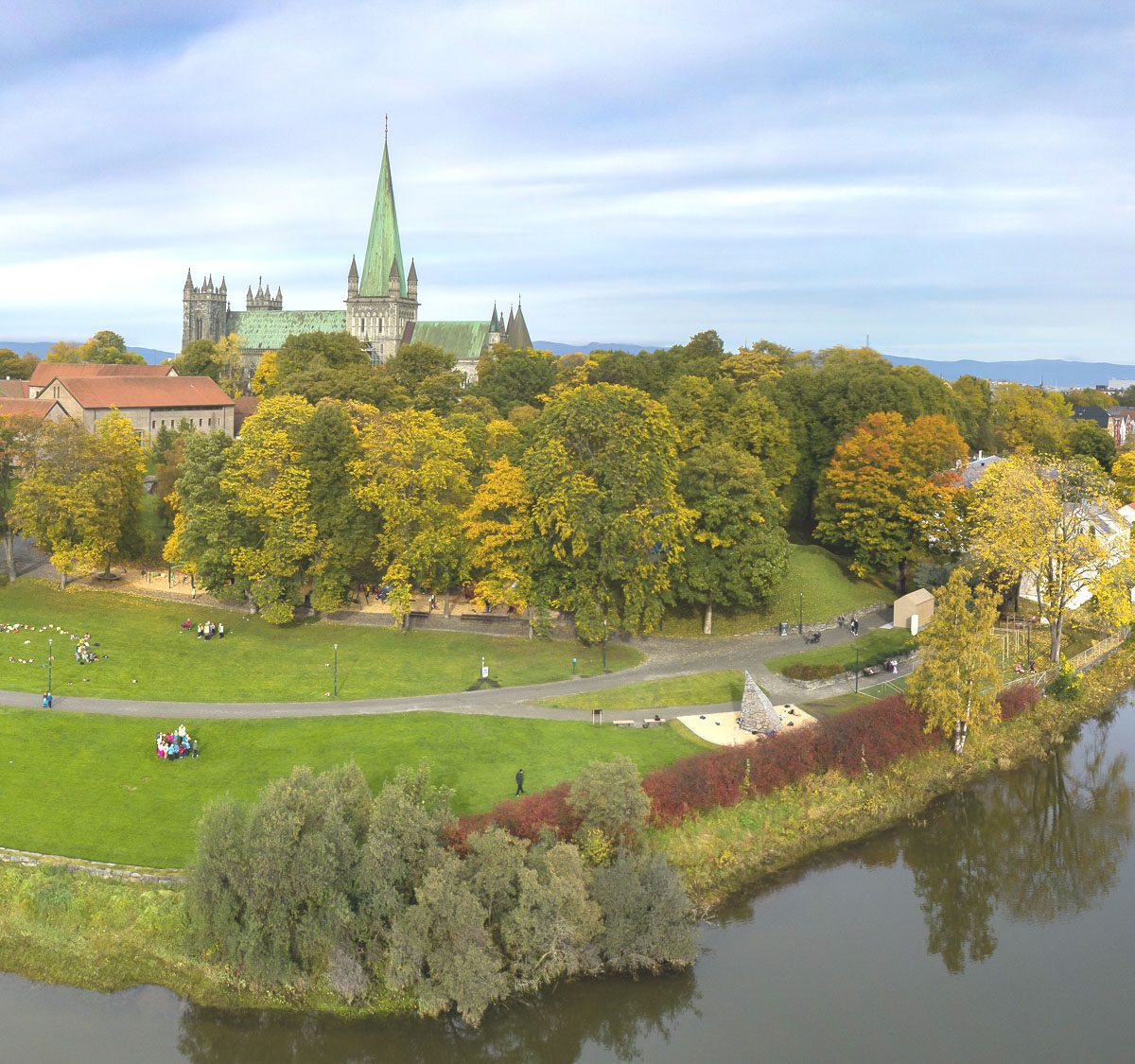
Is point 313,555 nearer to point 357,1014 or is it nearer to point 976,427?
point 357,1014

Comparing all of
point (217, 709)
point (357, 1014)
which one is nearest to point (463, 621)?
point (217, 709)

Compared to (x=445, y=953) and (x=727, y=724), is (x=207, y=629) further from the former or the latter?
(x=445, y=953)

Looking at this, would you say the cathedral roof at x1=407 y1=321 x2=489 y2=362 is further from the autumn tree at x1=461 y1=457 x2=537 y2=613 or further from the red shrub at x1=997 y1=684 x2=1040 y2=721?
the red shrub at x1=997 y1=684 x2=1040 y2=721

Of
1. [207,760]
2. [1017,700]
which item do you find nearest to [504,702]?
[207,760]

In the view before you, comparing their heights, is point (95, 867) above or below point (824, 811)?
below

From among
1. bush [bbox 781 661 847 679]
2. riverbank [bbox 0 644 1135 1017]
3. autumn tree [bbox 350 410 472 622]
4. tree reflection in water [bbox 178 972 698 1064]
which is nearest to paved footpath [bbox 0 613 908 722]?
bush [bbox 781 661 847 679]

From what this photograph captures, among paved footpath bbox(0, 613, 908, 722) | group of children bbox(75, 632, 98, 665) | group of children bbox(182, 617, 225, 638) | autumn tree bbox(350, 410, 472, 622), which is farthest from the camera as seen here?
autumn tree bbox(350, 410, 472, 622)

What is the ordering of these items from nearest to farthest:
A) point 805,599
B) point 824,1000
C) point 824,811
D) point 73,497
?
point 824,1000 < point 824,811 < point 73,497 < point 805,599
